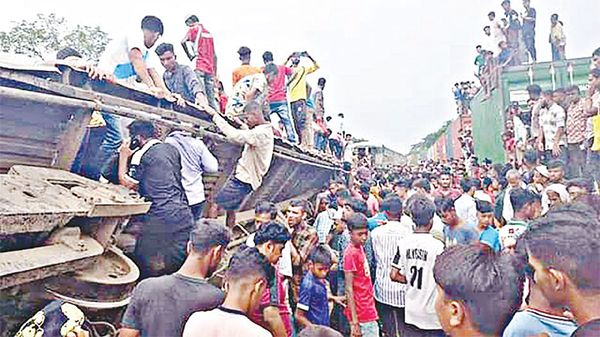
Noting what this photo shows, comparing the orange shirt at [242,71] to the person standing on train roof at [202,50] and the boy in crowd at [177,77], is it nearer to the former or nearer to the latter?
the person standing on train roof at [202,50]

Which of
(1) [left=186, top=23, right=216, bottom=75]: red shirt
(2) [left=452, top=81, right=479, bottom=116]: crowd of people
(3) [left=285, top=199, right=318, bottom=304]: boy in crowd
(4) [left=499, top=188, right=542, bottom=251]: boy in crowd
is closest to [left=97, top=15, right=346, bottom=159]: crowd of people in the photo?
(1) [left=186, top=23, right=216, bottom=75]: red shirt

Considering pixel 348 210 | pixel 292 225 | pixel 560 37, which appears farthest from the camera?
pixel 560 37

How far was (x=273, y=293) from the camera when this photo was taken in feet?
11.5

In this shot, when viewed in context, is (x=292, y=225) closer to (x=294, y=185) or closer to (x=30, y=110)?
(x=30, y=110)

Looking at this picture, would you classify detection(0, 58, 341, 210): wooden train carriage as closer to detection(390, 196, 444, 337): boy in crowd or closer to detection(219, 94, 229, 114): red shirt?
detection(390, 196, 444, 337): boy in crowd

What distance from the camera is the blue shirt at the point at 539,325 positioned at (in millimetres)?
2109

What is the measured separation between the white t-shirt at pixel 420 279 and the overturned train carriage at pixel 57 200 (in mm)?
1796

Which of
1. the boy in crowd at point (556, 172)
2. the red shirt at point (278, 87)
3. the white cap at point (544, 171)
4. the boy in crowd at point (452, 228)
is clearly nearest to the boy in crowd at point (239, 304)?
the boy in crowd at point (452, 228)

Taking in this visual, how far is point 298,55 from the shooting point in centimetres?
1116

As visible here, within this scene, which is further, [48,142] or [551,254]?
[48,142]

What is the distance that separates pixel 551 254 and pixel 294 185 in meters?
8.44

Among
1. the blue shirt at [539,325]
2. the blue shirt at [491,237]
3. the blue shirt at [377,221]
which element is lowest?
the blue shirt at [539,325]

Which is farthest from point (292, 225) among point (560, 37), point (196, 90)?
point (560, 37)

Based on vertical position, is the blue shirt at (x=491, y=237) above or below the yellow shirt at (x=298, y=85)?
below
